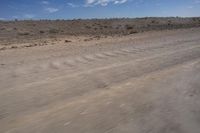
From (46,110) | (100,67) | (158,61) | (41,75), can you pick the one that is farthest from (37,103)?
(158,61)

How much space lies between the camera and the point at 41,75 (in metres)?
6.32

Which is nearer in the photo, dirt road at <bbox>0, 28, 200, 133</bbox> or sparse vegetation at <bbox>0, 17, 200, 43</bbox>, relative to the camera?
dirt road at <bbox>0, 28, 200, 133</bbox>

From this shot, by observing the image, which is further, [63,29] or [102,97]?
[63,29]

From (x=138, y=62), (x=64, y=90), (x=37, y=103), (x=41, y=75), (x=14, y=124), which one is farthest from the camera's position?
(x=138, y=62)

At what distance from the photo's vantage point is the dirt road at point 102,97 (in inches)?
142

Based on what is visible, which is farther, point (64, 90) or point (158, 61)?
point (158, 61)

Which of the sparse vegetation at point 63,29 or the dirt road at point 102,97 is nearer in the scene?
the dirt road at point 102,97

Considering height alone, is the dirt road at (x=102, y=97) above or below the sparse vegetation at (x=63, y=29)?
below

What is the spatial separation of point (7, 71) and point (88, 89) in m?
2.75

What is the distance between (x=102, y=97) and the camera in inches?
183

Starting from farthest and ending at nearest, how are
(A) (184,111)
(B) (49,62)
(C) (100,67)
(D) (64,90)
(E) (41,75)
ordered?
(B) (49,62)
(C) (100,67)
(E) (41,75)
(D) (64,90)
(A) (184,111)

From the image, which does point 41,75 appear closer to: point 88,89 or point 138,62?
point 88,89

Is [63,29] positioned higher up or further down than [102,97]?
higher up

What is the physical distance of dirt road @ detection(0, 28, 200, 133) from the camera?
362 cm
